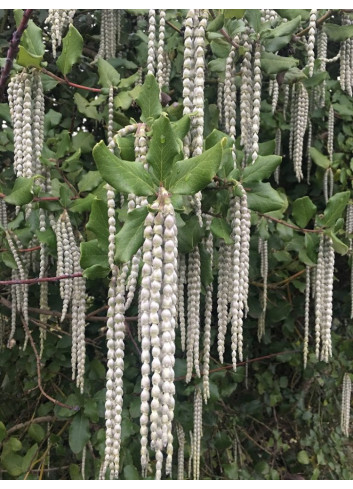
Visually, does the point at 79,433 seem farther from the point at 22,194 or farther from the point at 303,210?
the point at 303,210

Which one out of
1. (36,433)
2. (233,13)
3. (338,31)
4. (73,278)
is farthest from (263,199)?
(36,433)

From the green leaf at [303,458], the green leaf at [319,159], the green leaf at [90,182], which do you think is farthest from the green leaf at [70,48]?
the green leaf at [303,458]

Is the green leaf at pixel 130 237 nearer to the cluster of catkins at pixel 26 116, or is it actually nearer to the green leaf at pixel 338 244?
the cluster of catkins at pixel 26 116

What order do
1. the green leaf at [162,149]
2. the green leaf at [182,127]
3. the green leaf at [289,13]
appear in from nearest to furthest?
the green leaf at [162,149] < the green leaf at [182,127] < the green leaf at [289,13]

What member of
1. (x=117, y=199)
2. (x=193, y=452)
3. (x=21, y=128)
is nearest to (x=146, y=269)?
(x=21, y=128)

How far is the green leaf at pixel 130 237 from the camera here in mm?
961

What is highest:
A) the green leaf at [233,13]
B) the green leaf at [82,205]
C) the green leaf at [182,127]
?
the green leaf at [233,13]

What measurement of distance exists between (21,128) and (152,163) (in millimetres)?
645

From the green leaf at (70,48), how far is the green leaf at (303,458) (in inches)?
97.2

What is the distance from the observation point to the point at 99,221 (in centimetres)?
122

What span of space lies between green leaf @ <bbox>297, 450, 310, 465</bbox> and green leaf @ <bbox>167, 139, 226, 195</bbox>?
2476 millimetres

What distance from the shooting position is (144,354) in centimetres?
82

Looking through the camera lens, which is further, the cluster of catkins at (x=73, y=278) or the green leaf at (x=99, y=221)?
the cluster of catkins at (x=73, y=278)

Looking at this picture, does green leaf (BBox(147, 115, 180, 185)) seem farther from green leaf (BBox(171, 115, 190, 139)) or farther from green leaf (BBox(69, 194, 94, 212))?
green leaf (BBox(69, 194, 94, 212))
